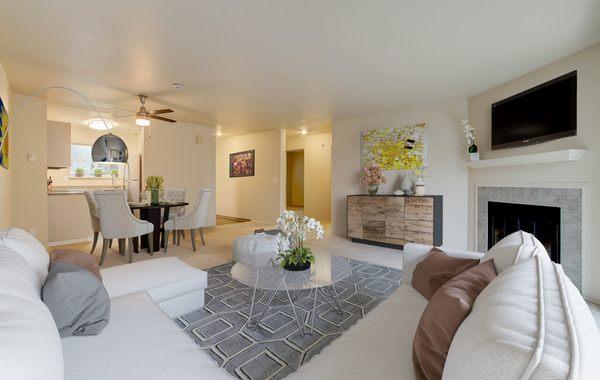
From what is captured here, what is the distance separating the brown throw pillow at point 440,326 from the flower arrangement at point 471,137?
3.36m

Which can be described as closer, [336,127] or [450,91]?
[450,91]

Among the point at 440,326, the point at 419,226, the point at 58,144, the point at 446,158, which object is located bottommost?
the point at 419,226

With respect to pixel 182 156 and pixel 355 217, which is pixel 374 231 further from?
pixel 182 156

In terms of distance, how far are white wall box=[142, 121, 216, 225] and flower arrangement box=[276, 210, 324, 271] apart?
14.7ft

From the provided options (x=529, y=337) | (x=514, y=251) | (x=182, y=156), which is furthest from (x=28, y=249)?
(x=182, y=156)

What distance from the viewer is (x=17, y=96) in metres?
4.05

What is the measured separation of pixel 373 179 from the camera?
4.73 metres

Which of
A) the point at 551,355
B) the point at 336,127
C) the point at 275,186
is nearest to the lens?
the point at 551,355

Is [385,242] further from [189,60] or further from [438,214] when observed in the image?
[189,60]

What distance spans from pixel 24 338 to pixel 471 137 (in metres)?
4.56

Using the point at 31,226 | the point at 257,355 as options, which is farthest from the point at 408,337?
the point at 31,226

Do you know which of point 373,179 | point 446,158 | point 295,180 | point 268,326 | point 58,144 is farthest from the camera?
point 295,180

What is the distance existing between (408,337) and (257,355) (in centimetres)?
96

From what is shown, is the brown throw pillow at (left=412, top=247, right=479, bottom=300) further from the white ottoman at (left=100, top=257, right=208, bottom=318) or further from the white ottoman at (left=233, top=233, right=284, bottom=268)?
the white ottoman at (left=233, top=233, right=284, bottom=268)
